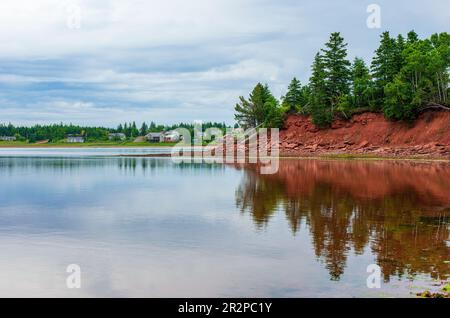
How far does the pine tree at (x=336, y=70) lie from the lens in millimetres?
104438

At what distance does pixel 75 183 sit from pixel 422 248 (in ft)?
108

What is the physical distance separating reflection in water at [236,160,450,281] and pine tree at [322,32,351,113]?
61.0m

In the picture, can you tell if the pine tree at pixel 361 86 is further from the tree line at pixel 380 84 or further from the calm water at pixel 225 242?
the calm water at pixel 225 242

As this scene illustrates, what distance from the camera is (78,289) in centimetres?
1326

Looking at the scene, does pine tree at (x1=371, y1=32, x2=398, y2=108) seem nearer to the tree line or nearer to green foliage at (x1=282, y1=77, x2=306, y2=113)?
the tree line

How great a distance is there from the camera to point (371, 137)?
91.5m

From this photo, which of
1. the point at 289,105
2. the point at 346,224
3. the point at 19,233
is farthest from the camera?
the point at 289,105

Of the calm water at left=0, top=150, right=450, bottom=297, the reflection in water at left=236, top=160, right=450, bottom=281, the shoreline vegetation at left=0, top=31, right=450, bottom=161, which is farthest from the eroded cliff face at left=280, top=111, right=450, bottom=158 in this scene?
the calm water at left=0, top=150, right=450, bottom=297

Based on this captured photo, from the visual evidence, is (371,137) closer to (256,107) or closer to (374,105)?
(374,105)

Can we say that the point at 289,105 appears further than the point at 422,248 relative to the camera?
Yes

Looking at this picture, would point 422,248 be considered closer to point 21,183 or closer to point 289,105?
point 21,183

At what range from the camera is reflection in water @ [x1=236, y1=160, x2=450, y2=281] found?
16141 millimetres

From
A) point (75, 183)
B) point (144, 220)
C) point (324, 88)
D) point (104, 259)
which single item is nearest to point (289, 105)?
point (324, 88)

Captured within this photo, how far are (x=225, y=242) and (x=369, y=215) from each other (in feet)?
30.2
